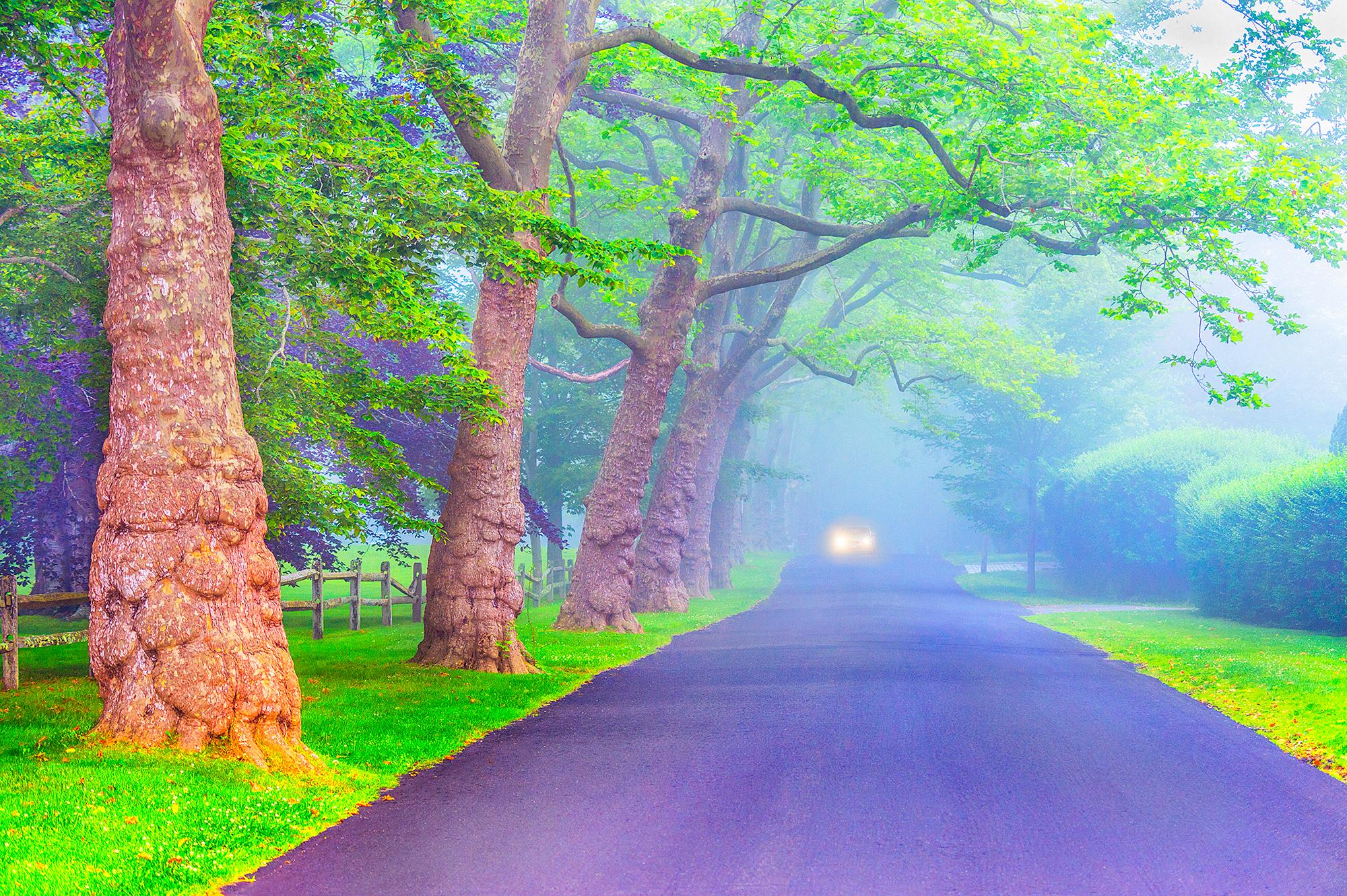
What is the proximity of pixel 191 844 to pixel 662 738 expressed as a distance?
16.1ft

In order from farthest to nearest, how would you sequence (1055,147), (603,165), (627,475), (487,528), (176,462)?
(603,165) → (627,475) → (1055,147) → (487,528) → (176,462)

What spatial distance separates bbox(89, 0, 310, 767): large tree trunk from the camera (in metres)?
8.80

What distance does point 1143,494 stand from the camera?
39250 mm

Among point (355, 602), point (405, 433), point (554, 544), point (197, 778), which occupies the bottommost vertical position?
point (197, 778)

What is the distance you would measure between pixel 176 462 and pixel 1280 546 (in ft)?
77.7

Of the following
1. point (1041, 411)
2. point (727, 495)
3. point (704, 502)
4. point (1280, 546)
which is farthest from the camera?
point (727, 495)

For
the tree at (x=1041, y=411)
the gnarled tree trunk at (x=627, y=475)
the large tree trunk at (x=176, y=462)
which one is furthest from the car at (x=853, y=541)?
the large tree trunk at (x=176, y=462)

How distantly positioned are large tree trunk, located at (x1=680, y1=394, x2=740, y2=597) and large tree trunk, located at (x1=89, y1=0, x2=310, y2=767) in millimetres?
27122

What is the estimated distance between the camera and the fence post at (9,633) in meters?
13.4

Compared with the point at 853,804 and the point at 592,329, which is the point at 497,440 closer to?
the point at 592,329

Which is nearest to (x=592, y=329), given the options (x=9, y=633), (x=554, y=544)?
(x=9, y=633)

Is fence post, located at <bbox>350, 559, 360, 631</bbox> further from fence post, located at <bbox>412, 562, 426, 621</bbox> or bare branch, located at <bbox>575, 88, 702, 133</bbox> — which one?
bare branch, located at <bbox>575, 88, 702, 133</bbox>

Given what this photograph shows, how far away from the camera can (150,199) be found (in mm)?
9531

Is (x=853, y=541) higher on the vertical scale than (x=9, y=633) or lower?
higher
